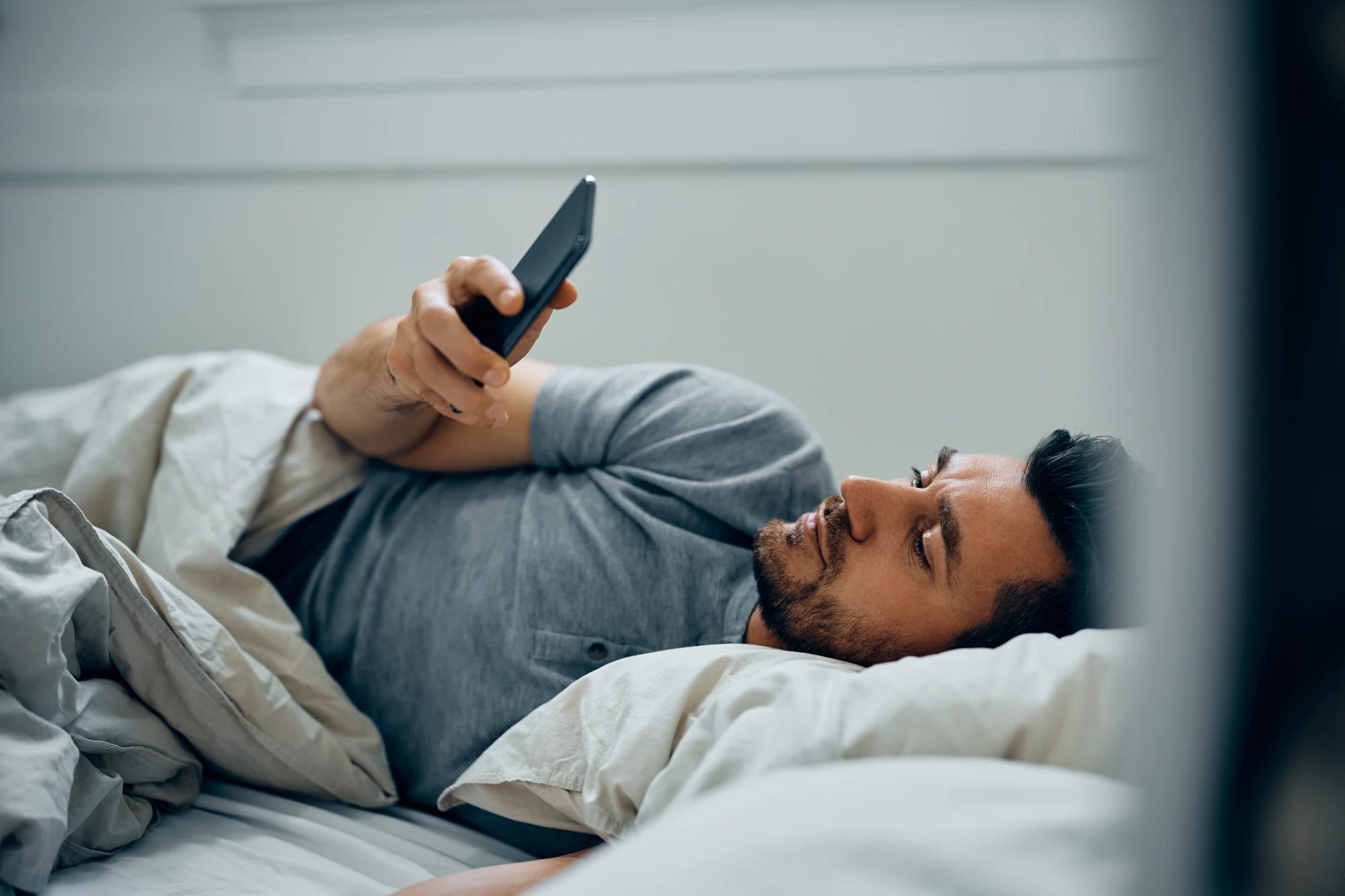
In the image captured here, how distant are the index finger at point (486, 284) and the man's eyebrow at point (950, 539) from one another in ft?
1.29

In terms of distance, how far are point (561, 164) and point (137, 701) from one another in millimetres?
834

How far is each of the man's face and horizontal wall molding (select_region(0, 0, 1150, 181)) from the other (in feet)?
1.80

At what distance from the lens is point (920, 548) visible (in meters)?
0.77

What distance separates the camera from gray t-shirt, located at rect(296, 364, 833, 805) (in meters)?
0.78

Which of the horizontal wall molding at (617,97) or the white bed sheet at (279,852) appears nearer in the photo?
the white bed sheet at (279,852)

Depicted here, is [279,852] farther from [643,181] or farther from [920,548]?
[643,181]

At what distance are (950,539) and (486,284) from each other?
0.43m

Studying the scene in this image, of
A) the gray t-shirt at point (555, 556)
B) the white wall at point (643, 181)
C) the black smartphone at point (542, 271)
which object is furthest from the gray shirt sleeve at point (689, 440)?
the white wall at point (643, 181)

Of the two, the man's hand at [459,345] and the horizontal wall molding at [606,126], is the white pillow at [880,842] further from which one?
the horizontal wall molding at [606,126]

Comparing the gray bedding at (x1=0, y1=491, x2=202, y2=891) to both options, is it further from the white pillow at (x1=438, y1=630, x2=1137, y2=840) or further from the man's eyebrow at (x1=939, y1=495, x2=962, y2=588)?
the man's eyebrow at (x1=939, y1=495, x2=962, y2=588)

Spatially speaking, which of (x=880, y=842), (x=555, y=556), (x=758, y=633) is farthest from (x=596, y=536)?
Result: (x=880, y=842)

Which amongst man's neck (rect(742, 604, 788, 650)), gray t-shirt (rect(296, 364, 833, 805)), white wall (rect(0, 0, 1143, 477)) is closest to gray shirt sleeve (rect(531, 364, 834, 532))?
gray t-shirt (rect(296, 364, 833, 805))

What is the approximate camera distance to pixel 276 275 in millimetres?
1355

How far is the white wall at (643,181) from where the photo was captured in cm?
113
